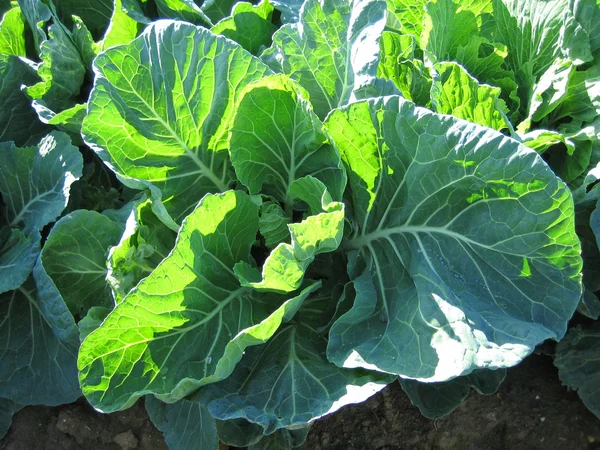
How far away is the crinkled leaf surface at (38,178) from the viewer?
2.81m

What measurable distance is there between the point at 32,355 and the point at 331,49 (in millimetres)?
1838

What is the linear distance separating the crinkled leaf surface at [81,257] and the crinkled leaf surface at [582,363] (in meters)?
2.04

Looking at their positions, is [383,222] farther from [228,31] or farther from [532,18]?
[532,18]

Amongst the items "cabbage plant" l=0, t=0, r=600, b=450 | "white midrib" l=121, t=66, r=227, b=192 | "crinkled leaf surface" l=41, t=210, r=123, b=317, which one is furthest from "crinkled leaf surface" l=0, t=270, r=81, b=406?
"white midrib" l=121, t=66, r=227, b=192

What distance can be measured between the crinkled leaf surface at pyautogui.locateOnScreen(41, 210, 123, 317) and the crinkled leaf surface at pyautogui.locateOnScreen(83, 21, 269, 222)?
0.96ft

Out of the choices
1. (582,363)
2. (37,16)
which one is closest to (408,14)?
(37,16)

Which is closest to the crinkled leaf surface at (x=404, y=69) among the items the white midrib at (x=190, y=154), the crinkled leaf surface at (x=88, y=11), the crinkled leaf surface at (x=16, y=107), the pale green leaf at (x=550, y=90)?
the pale green leaf at (x=550, y=90)

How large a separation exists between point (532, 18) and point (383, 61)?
848 mm

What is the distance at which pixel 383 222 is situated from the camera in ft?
8.29

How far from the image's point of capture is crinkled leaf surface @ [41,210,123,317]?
104 inches

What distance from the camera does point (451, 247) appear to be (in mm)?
2361

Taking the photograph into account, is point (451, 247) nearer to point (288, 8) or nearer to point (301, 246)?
point (301, 246)

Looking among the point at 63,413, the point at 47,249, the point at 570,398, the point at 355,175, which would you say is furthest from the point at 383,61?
the point at 63,413

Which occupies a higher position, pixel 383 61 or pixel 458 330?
pixel 383 61
